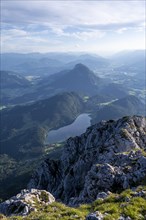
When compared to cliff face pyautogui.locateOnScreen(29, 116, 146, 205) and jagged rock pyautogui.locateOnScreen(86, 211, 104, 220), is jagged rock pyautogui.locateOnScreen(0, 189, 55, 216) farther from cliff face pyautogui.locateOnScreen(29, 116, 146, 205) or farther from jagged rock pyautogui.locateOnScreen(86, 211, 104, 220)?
jagged rock pyautogui.locateOnScreen(86, 211, 104, 220)

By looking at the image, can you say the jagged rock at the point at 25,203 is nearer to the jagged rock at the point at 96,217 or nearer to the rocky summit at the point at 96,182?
the rocky summit at the point at 96,182

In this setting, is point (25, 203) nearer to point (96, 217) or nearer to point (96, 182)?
point (96, 217)

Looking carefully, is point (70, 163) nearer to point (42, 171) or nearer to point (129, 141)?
point (42, 171)

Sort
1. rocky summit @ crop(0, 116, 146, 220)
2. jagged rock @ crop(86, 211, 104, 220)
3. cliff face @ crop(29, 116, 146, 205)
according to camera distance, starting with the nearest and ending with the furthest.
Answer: jagged rock @ crop(86, 211, 104, 220) < rocky summit @ crop(0, 116, 146, 220) < cliff face @ crop(29, 116, 146, 205)

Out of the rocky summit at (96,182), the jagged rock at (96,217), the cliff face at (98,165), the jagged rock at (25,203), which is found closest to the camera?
the jagged rock at (96,217)

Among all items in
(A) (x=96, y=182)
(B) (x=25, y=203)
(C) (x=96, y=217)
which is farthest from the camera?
(A) (x=96, y=182)

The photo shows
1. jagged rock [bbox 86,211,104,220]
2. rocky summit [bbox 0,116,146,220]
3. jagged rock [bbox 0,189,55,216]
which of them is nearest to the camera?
jagged rock [bbox 86,211,104,220]

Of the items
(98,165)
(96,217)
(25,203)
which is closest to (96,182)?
(98,165)

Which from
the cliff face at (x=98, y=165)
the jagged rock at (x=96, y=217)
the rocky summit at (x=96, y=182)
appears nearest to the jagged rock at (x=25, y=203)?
the rocky summit at (x=96, y=182)

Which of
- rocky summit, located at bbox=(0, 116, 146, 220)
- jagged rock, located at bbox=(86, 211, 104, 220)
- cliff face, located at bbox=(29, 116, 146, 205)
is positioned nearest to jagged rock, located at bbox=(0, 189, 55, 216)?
rocky summit, located at bbox=(0, 116, 146, 220)
